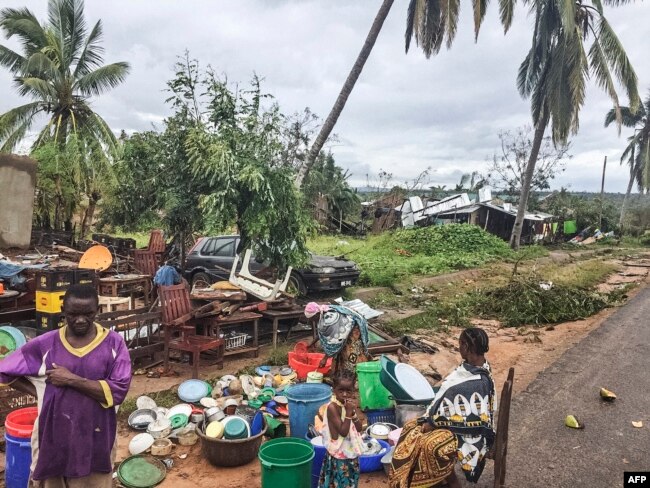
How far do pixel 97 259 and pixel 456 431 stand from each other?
27.2 ft

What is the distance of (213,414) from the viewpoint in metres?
4.77

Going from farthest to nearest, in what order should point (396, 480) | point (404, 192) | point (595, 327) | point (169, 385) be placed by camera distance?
point (404, 192) → point (595, 327) → point (169, 385) → point (396, 480)

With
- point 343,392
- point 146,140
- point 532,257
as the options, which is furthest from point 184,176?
point 532,257

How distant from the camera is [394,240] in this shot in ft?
70.5

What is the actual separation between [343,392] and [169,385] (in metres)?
3.39

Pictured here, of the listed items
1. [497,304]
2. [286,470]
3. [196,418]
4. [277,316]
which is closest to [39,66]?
[277,316]

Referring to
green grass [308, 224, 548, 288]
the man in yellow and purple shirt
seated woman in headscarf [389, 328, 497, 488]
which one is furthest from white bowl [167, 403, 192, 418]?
green grass [308, 224, 548, 288]

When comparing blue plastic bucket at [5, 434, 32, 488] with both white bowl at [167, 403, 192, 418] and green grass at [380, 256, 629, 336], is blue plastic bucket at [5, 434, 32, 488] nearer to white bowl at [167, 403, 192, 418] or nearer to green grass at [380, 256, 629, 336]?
white bowl at [167, 403, 192, 418]

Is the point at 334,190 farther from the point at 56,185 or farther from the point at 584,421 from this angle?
the point at 584,421

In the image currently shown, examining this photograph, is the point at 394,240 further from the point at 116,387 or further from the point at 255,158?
the point at 116,387

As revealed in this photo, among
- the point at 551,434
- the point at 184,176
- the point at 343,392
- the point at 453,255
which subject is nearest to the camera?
the point at 343,392

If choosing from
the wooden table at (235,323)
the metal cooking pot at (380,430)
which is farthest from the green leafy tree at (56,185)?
the metal cooking pot at (380,430)

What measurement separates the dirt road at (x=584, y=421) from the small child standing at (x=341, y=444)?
4.74ft

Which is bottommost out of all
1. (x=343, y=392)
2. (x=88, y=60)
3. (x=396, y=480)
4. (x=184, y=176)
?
(x=396, y=480)
